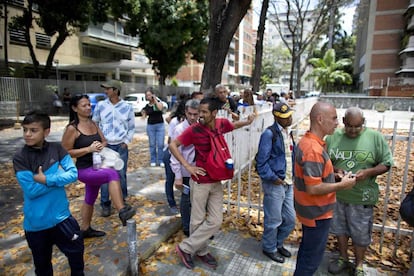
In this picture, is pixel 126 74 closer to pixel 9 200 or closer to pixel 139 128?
pixel 139 128

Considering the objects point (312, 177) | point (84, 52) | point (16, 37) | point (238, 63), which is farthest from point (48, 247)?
point (238, 63)

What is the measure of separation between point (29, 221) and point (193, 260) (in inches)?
66.4

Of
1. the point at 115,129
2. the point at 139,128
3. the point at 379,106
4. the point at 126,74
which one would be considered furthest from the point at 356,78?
the point at 115,129

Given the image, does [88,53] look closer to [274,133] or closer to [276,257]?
[274,133]

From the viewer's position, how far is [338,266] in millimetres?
2912

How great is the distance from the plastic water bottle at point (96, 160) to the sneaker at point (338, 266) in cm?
267

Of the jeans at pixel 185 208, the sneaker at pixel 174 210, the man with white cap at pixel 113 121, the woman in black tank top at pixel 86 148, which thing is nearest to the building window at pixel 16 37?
the man with white cap at pixel 113 121

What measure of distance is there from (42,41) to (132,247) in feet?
83.7

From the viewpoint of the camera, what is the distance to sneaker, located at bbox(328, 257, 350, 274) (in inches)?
114

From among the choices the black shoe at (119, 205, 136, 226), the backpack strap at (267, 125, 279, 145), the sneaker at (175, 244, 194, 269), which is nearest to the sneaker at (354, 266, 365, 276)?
the backpack strap at (267, 125, 279, 145)

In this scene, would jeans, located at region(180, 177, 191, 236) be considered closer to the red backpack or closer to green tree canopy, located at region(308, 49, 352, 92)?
the red backpack

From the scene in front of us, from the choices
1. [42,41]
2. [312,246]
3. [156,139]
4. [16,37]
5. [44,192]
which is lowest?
[312,246]

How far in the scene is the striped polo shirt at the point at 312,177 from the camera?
2.04 metres

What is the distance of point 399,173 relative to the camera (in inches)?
247
